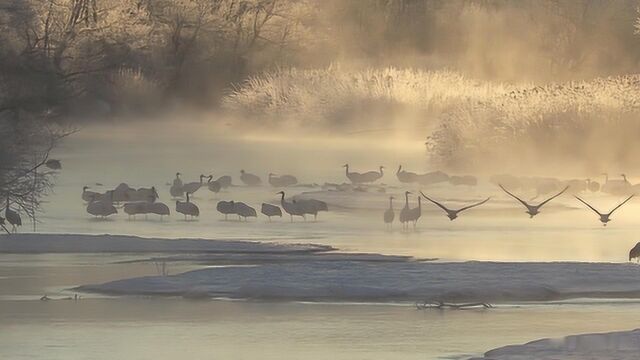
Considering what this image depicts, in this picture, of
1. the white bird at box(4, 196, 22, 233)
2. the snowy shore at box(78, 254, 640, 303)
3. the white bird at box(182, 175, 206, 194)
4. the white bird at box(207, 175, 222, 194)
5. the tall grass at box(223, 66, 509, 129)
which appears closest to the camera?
the snowy shore at box(78, 254, 640, 303)

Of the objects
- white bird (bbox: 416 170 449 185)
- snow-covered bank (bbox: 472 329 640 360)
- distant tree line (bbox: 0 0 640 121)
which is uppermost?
distant tree line (bbox: 0 0 640 121)

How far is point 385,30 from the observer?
63.0 m

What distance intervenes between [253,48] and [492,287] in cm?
4100

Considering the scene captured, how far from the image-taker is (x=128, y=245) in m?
19.2

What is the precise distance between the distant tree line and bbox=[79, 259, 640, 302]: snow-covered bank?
27.6 metres

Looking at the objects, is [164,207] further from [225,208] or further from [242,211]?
[242,211]

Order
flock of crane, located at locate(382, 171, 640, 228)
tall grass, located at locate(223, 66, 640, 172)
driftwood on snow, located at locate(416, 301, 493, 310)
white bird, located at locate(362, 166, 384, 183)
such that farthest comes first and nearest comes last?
1. tall grass, located at locate(223, 66, 640, 172)
2. white bird, located at locate(362, 166, 384, 183)
3. flock of crane, located at locate(382, 171, 640, 228)
4. driftwood on snow, located at locate(416, 301, 493, 310)

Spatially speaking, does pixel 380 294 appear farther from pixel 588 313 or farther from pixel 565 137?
pixel 565 137

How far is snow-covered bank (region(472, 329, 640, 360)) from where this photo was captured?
1208 cm

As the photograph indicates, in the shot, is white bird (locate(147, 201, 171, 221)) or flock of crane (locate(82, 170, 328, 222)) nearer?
flock of crane (locate(82, 170, 328, 222))

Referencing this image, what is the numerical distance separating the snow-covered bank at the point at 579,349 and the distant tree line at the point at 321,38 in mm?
31487

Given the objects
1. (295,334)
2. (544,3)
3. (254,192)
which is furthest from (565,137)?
(544,3)

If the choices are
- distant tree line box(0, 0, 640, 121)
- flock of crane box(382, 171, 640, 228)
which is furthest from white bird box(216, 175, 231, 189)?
distant tree line box(0, 0, 640, 121)

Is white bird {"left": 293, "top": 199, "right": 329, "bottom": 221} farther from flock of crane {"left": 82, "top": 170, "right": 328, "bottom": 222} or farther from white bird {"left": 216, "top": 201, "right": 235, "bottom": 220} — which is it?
white bird {"left": 216, "top": 201, "right": 235, "bottom": 220}
